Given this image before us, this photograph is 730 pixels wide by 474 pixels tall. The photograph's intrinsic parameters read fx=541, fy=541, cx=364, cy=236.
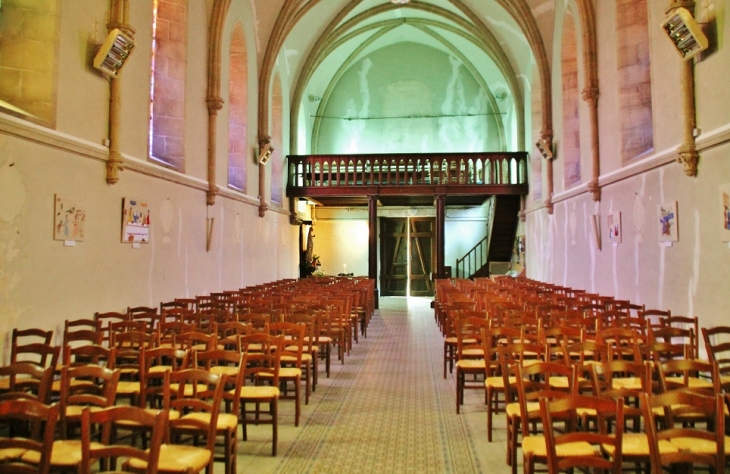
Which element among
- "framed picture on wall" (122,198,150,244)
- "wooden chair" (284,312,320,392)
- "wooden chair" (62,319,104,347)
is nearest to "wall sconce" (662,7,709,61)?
"wooden chair" (284,312,320,392)

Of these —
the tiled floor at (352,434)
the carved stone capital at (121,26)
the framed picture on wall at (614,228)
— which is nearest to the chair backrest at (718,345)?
the tiled floor at (352,434)

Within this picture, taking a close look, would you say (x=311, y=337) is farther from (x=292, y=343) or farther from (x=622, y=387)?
(x=622, y=387)

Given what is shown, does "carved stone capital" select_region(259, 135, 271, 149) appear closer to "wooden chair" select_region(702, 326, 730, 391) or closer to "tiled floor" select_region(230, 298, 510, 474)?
"tiled floor" select_region(230, 298, 510, 474)

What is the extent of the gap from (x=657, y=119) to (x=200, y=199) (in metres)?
8.75

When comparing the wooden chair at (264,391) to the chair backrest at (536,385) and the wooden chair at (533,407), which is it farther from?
the chair backrest at (536,385)

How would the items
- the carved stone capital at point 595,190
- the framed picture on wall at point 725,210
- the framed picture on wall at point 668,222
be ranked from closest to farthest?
1. the framed picture on wall at point 725,210
2. the framed picture on wall at point 668,222
3. the carved stone capital at point 595,190

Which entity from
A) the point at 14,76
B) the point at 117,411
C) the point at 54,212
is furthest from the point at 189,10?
the point at 117,411

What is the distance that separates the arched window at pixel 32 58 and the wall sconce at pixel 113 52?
665mm

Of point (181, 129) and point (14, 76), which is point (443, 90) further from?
point (14, 76)

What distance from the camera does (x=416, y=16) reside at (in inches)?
816

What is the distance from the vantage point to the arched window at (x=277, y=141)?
17.3 metres

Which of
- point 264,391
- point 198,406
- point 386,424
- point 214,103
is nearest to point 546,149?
point 214,103

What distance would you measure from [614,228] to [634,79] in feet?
9.21

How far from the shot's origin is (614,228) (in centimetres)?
1027
